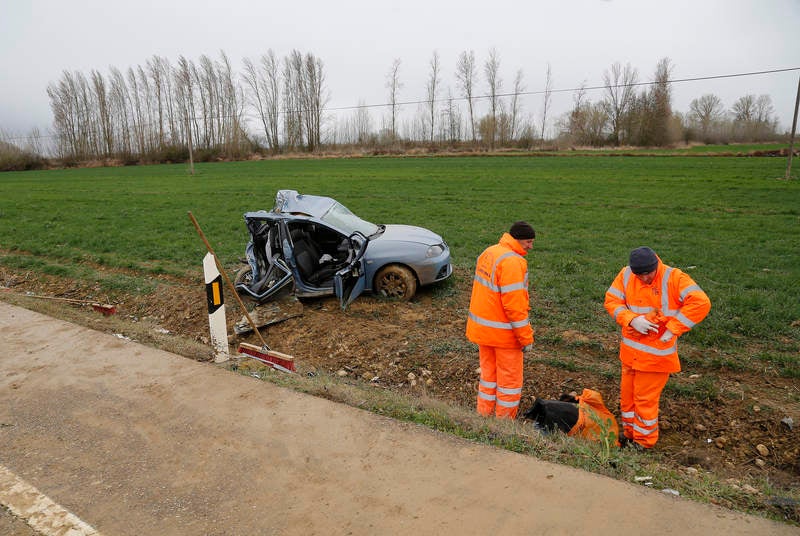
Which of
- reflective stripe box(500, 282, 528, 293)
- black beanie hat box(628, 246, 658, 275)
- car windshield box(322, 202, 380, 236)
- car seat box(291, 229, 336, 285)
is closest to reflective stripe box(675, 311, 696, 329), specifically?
black beanie hat box(628, 246, 658, 275)

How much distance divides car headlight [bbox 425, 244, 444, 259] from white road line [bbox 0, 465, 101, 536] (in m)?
5.69

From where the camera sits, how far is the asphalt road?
9.25ft

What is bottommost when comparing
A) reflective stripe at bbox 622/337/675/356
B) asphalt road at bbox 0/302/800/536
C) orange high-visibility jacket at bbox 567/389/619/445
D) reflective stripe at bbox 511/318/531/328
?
orange high-visibility jacket at bbox 567/389/619/445

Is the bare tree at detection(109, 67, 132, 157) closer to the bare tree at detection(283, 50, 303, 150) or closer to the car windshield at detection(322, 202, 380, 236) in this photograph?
the bare tree at detection(283, 50, 303, 150)

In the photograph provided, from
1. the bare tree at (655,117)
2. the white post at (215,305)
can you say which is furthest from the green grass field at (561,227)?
the bare tree at (655,117)

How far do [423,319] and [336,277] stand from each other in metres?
1.39

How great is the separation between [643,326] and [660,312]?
248 millimetres

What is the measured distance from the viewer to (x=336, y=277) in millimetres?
7457

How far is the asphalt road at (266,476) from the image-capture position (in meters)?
2.82

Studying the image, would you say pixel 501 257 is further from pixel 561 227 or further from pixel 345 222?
pixel 561 227

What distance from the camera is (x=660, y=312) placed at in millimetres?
4367

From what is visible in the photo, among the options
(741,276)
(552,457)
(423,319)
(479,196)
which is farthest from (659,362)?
(479,196)

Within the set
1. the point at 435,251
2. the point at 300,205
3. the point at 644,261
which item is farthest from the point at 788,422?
the point at 300,205

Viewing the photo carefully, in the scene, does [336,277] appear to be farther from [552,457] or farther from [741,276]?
[741,276]
